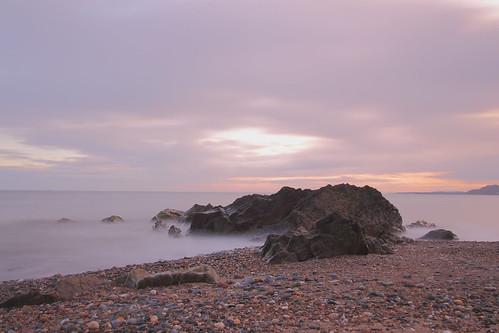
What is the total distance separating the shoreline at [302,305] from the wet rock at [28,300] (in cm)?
21

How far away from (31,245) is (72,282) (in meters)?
14.9

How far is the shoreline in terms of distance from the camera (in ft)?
17.7

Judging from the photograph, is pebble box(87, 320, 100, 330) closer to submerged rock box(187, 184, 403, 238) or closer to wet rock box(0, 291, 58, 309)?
wet rock box(0, 291, 58, 309)

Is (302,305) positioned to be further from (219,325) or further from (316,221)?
(316,221)

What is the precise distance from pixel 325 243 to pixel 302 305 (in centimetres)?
536

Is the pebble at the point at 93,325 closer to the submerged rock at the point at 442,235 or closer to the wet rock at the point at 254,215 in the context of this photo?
the wet rock at the point at 254,215

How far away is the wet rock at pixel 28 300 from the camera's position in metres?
7.48

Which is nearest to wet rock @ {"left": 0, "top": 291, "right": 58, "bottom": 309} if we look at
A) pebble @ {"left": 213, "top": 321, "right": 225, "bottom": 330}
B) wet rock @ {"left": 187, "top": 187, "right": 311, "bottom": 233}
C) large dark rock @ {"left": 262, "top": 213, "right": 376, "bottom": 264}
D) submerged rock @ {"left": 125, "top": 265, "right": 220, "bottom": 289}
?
submerged rock @ {"left": 125, "top": 265, "right": 220, "bottom": 289}

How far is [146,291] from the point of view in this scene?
7.79 m

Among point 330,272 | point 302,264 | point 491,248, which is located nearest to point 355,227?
point 302,264

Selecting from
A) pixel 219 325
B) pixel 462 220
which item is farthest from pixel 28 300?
pixel 462 220

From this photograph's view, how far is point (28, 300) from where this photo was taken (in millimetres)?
7520

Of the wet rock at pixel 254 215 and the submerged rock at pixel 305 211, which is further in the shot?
the wet rock at pixel 254 215

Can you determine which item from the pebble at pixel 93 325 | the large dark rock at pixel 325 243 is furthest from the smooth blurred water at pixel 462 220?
the pebble at pixel 93 325
